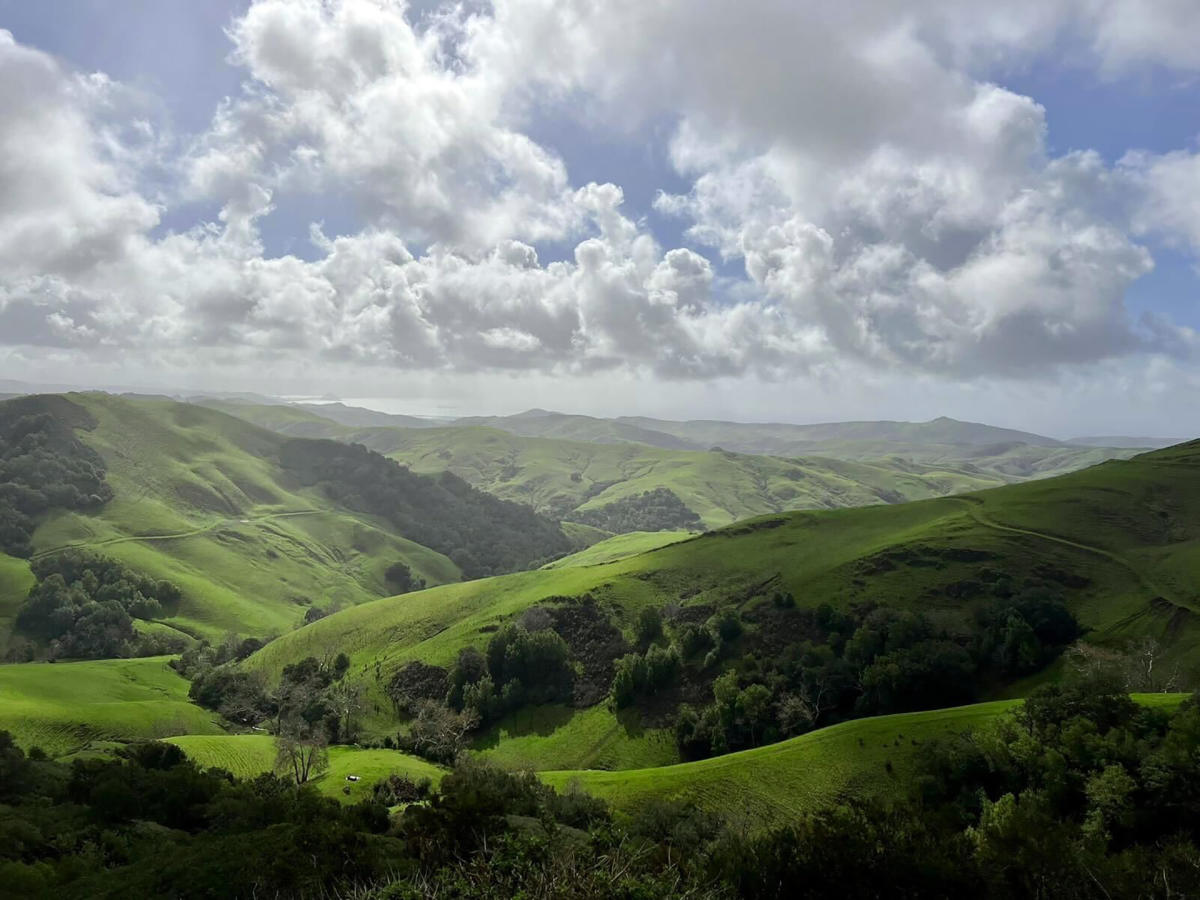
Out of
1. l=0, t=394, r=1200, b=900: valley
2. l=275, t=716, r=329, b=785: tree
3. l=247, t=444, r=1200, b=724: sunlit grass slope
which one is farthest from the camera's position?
l=247, t=444, r=1200, b=724: sunlit grass slope

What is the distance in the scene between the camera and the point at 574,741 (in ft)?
325

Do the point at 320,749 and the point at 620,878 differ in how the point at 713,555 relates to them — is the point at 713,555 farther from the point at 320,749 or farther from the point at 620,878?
the point at 620,878

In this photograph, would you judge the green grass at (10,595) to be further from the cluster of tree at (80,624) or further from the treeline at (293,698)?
the treeline at (293,698)

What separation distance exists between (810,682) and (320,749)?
6889 cm

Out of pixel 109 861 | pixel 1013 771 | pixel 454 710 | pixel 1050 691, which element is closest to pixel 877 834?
pixel 1013 771

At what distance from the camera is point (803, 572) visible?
127812 millimetres

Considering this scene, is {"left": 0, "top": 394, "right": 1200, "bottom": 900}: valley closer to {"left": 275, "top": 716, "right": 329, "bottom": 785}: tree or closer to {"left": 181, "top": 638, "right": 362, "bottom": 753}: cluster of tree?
{"left": 181, "top": 638, "right": 362, "bottom": 753}: cluster of tree

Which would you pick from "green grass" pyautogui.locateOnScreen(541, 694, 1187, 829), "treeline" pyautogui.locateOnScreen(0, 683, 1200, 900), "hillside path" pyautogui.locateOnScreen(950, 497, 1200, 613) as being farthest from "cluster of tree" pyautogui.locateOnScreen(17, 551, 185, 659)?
"hillside path" pyautogui.locateOnScreen(950, 497, 1200, 613)

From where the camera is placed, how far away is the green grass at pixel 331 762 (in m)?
77.1

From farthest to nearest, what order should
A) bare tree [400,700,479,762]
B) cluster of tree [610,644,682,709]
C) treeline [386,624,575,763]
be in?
1. treeline [386,624,575,763]
2. cluster of tree [610,644,682,709]
3. bare tree [400,700,479,762]

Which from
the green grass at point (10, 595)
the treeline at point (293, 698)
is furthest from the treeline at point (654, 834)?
the green grass at point (10, 595)

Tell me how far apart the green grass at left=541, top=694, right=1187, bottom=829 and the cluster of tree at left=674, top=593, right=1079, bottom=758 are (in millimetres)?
14601

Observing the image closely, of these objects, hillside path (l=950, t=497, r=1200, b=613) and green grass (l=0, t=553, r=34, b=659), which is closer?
hillside path (l=950, t=497, r=1200, b=613)

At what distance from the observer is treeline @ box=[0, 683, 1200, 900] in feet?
86.7
